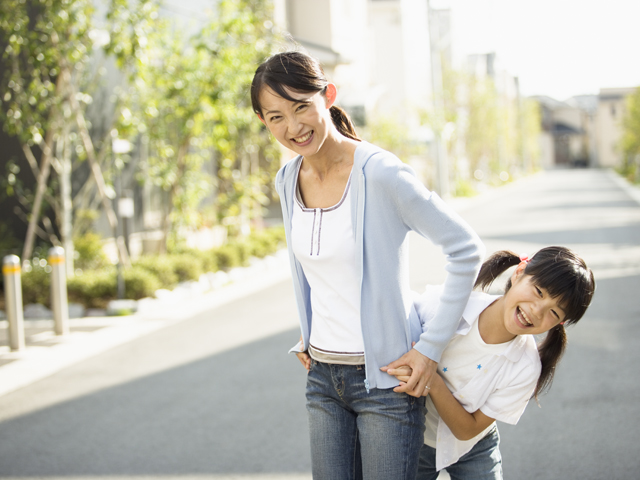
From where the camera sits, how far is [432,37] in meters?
31.3

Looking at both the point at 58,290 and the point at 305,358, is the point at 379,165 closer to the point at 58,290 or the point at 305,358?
the point at 305,358

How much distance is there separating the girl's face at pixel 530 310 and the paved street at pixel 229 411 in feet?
7.13

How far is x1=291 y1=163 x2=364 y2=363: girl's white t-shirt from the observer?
2.13 meters

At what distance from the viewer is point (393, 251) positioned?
6.85 ft

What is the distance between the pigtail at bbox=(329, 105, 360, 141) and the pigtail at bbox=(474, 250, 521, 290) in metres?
0.65

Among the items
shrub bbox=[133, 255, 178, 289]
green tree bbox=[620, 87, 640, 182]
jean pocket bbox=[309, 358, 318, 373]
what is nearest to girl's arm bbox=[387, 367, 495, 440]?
jean pocket bbox=[309, 358, 318, 373]

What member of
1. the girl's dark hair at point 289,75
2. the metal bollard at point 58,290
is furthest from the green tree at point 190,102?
the girl's dark hair at point 289,75

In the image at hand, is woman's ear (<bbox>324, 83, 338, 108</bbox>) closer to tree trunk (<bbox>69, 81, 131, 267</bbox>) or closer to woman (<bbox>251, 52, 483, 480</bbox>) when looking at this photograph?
woman (<bbox>251, 52, 483, 480</bbox>)

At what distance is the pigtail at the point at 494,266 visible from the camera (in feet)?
8.15

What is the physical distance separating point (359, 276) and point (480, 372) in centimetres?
53

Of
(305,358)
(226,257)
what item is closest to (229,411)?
(305,358)

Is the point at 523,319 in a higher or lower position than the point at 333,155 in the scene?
lower

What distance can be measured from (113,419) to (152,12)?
6836 millimetres

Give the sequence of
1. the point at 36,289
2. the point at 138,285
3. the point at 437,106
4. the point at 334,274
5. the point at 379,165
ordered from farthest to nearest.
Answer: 1. the point at 437,106
2. the point at 138,285
3. the point at 36,289
4. the point at 334,274
5. the point at 379,165
